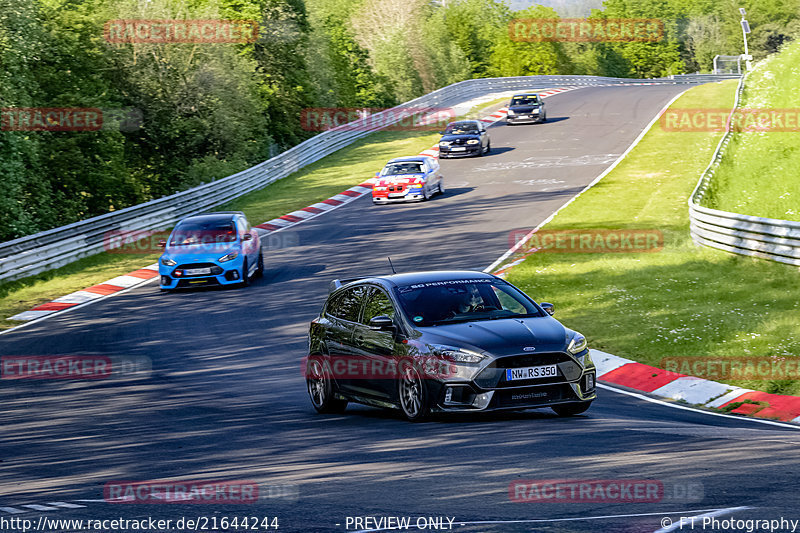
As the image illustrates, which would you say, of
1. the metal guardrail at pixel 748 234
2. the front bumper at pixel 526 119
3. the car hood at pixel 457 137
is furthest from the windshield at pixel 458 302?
the front bumper at pixel 526 119

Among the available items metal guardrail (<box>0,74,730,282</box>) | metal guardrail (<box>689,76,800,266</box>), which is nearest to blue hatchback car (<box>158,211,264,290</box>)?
metal guardrail (<box>0,74,730,282</box>)

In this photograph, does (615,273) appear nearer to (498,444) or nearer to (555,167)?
(498,444)

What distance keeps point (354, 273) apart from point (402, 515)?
17.1 metres

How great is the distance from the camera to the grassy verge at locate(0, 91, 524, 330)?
24.2 meters

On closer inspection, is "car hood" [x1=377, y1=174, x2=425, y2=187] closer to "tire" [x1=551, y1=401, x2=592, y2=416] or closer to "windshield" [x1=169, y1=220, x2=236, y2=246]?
"windshield" [x1=169, y1=220, x2=236, y2=246]

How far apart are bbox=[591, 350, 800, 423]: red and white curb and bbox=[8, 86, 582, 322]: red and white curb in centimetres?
1274

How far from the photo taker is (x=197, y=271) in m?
22.8

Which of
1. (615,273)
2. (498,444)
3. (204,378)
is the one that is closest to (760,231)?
(615,273)

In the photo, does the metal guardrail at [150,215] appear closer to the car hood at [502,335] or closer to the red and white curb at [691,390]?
the red and white curb at [691,390]

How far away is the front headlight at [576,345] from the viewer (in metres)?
10.1

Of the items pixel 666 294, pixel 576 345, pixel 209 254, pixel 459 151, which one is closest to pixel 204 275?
pixel 209 254

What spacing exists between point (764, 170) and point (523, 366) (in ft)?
81.4

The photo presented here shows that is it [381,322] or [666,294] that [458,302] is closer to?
[381,322]

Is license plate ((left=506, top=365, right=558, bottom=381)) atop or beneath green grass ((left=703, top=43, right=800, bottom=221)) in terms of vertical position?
atop
